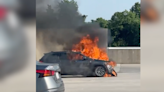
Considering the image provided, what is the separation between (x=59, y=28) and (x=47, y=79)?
16.8 metres

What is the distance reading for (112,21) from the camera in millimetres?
38031

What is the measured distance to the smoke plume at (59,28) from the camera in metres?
21.2

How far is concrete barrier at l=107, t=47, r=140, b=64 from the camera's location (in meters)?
24.4

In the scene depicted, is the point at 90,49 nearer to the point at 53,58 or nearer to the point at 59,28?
the point at 59,28

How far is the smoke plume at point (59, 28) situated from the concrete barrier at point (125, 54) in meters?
2.19

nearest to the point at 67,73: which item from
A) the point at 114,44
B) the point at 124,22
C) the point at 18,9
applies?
the point at 18,9

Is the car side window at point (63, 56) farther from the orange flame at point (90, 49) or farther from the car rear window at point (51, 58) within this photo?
the orange flame at point (90, 49)

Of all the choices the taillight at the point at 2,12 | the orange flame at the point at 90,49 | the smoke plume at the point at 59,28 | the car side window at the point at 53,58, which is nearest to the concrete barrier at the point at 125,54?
the smoke plume at the point at 59,28

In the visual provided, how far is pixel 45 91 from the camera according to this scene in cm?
515

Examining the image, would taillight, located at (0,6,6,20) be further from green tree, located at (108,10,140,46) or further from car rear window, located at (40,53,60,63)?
green tree, located at (108,10,140,46)

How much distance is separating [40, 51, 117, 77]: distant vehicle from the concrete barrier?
1043cm

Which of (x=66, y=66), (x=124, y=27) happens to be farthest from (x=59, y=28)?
(x=124, y=27)

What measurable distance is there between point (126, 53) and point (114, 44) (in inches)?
410

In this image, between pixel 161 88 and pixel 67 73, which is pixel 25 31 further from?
pixel 67 73
